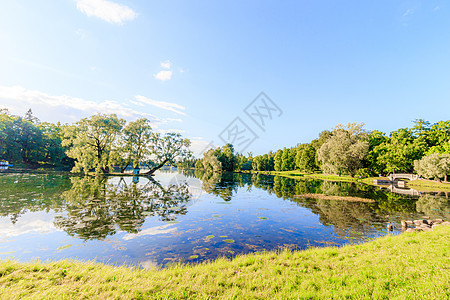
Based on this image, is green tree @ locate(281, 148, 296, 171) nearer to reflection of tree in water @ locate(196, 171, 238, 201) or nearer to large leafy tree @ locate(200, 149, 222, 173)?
large leafy tree @ locate(200, 149, 222, 173)

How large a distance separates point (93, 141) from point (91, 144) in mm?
747

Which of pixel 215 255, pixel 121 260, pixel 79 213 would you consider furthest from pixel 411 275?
pixel 79 213

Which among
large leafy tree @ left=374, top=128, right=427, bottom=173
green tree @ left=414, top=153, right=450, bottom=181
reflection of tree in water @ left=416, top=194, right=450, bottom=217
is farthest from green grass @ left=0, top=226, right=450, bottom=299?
large leafy tree @ left=374, top=128, right=427, bottom=173

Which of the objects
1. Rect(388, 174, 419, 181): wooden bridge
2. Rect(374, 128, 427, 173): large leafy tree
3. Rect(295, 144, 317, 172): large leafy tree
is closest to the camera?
Rect(388, 174, 419, 181): wooden bridge


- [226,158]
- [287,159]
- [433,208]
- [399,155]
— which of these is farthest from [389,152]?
[226,158]

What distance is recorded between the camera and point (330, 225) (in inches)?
459

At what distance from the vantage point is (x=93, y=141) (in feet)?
129

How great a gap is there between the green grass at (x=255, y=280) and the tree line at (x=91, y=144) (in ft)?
135

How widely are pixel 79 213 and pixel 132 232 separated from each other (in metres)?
5.05

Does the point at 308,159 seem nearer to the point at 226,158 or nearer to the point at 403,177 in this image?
the point at 403,177

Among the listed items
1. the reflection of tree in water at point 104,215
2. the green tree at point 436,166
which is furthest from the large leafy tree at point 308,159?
the reflection of tree in water at point 104,215

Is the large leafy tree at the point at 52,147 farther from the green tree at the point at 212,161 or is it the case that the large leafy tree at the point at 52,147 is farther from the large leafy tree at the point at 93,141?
the green tree at the point at 212,161

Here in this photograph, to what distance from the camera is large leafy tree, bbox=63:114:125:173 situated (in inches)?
1486

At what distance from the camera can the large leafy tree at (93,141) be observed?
37750 mm
